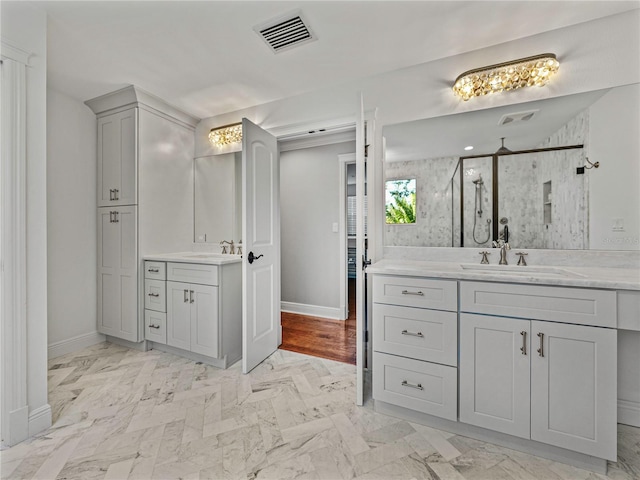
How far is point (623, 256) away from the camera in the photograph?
162 centimetres

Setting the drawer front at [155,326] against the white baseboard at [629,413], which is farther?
the drawer front at [155,326]

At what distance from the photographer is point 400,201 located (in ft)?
7.00

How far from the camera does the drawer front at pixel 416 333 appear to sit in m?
1.50

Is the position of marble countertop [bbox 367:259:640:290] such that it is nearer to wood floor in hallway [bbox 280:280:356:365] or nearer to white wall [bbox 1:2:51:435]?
wood floor in hallway [bbox 280:280:356:365]

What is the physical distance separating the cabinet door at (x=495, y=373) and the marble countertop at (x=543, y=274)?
212 mm

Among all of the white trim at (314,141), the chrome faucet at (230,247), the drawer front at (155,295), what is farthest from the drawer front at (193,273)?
the white trim at (314,141)

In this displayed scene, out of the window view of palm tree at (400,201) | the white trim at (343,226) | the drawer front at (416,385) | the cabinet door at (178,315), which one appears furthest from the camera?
the white trim at (343,226)

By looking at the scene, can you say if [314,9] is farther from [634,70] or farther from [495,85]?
[634,70]

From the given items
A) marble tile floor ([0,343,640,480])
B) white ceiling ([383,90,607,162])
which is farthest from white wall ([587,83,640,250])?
marble tile floor ([0,343,640,480])

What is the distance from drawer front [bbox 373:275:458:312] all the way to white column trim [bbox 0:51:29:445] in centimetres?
193

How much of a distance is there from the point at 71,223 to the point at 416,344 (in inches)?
122

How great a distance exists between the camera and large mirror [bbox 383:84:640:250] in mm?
1629

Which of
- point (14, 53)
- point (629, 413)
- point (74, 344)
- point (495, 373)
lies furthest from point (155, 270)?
point (629, 413)

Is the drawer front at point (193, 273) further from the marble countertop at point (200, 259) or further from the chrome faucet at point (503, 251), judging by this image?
the chrome faucet at point (503, 251)
